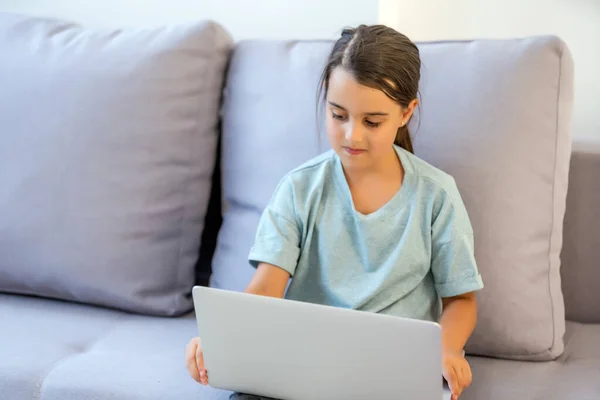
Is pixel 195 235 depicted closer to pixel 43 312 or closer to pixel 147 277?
pixel 147 277

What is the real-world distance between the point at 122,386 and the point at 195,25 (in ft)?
2.36

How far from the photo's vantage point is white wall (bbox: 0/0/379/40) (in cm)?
166

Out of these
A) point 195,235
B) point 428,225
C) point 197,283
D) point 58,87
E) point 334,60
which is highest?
point 334,60

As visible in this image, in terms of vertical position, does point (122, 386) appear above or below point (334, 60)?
below

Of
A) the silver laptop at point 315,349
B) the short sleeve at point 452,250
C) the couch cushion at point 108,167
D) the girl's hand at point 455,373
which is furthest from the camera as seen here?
the couch cushion at point 108,167

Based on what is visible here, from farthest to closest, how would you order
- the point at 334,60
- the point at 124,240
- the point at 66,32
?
the point at 66,32
the point at 124,240
the point at 334,60

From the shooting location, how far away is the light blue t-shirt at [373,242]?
1.23 meters

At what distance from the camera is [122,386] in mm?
1229

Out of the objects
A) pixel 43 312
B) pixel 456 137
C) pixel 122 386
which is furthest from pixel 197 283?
pixel 456 137

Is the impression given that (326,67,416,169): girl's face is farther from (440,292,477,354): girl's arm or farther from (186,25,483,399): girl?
(440,292,477,354): girl's arm

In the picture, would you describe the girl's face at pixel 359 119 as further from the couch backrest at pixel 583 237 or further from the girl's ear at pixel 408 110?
the couch backrest at pixel 583 237

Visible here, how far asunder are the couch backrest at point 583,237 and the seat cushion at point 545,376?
0.27 ft

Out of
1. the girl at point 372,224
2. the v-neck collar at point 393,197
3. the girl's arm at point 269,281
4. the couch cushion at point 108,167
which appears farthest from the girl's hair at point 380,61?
the couch cushion at point 108,167

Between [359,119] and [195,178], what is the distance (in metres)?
0.49
